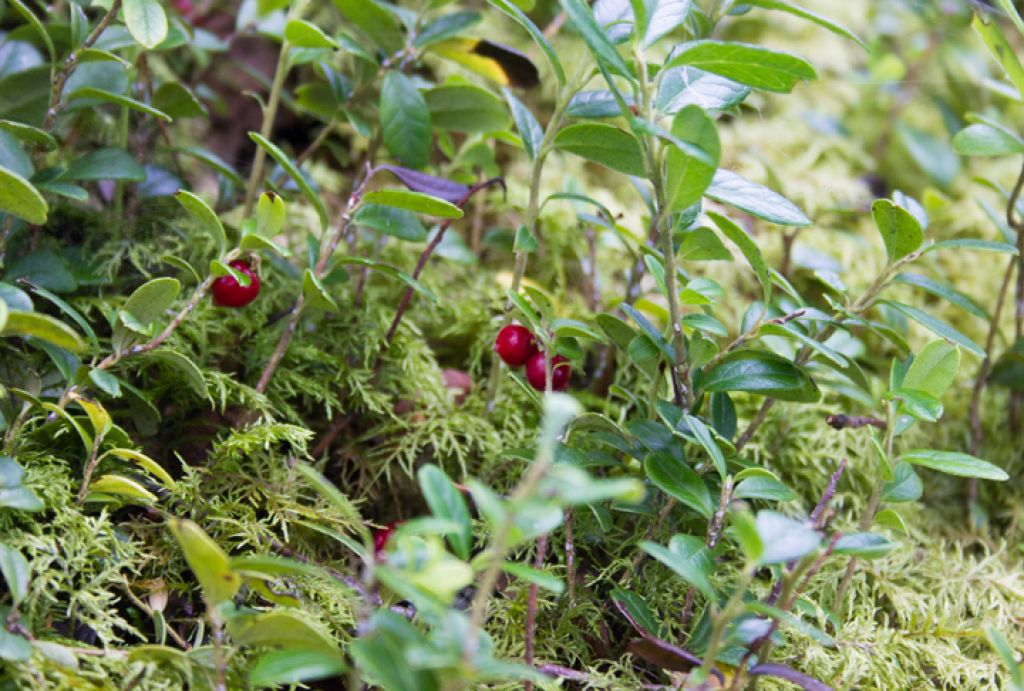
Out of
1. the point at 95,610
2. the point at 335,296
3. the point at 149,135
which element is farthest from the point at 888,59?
the point at 95,610

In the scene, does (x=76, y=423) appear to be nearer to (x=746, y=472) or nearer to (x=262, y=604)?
(x=262, y=604)

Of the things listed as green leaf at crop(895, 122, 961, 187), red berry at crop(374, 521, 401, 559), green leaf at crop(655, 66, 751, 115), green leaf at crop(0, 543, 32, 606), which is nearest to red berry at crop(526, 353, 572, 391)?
red berry at crop(374, 521, 401, 559)

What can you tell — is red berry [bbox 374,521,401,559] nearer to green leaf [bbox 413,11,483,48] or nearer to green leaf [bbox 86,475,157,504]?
green leaf [bbox 86,475,157,504]

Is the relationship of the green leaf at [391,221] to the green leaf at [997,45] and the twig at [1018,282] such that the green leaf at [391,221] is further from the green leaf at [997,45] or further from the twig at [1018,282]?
the twig at [1018,282]

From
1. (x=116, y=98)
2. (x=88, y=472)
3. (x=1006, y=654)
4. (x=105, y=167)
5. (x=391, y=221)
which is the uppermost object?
(x=116, y=98)

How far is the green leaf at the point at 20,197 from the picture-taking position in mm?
995

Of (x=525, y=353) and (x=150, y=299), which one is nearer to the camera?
(x=150, y=299)

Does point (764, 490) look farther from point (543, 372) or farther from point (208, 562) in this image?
point (208, 562)

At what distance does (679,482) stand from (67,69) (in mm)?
1182

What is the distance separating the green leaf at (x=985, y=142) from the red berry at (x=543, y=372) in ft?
2.47

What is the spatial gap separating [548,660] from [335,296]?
0.84 metres

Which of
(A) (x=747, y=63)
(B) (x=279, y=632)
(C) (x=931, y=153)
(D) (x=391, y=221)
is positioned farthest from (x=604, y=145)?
(C) (x=931, y=153)

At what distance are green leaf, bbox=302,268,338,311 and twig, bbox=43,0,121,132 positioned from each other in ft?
1.66

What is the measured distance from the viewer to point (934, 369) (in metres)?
1.23
